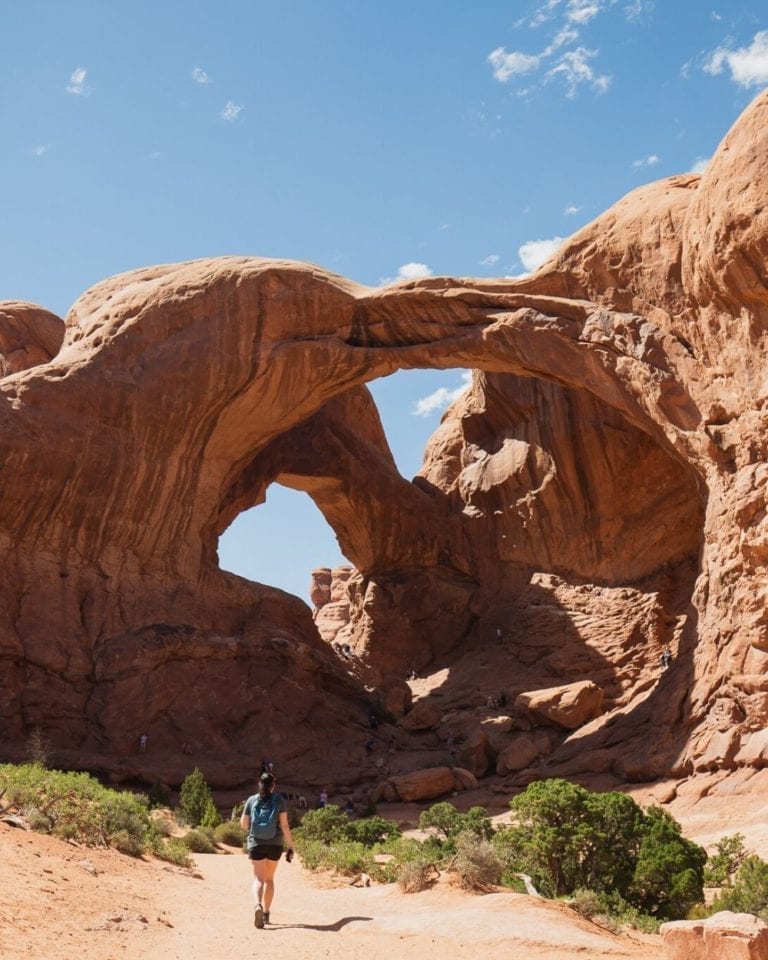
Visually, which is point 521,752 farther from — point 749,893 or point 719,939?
point 719,939

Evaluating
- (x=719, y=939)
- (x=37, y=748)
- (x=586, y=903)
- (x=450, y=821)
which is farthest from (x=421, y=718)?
(x=719, y=939)

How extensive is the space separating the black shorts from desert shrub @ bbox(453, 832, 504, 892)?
2.33 m

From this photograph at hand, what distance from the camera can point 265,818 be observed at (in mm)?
8906

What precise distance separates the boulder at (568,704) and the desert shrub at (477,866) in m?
13.0

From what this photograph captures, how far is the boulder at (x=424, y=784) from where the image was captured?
2153 centimetres

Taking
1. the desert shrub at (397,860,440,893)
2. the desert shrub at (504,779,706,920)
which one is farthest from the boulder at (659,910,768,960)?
the desert shrub at (504,779,706,920)

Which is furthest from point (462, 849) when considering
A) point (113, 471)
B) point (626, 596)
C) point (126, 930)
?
point (626, 596)

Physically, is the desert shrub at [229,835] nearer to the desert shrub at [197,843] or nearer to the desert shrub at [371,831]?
the desert shrub at [197,843]

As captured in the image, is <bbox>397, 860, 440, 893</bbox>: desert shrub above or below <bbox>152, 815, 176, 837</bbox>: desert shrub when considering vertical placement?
above

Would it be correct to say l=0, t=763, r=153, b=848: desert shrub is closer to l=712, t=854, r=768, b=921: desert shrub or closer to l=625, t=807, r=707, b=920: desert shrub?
l=625, t=807, r=707, b=920: desert shrub

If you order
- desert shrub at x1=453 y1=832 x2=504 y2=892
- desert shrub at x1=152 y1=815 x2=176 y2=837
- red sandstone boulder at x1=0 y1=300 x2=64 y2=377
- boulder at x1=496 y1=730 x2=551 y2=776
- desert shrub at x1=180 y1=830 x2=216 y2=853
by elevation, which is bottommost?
desert shrub at x1=180 y1=830 x2=216 y2=853

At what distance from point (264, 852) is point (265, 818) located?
0.27m

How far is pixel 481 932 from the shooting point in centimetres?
808

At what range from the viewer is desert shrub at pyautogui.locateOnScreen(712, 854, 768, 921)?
31.4 feet
